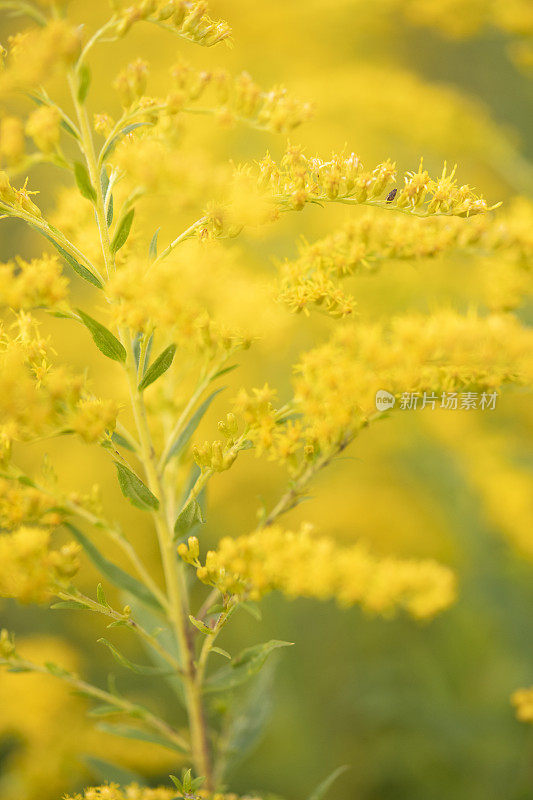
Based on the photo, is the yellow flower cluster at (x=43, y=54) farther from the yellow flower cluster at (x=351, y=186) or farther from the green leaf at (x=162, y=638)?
the green leaf at (x=162, y=638)

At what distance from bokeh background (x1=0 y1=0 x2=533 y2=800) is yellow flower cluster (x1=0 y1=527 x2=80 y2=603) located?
2.78ft

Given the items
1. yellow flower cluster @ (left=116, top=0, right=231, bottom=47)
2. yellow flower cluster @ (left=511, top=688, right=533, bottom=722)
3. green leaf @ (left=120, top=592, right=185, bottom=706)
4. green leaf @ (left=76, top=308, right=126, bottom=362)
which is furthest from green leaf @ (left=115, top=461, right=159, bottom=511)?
yellow flower cluster @ (left=511, top=688, right=533, bottom=722)

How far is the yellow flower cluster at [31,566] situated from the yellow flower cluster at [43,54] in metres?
0.78

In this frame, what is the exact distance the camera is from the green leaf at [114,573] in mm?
1311

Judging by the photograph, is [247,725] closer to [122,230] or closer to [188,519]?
[188,519]

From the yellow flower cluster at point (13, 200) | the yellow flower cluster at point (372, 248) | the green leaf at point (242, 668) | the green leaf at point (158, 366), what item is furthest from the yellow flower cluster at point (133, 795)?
the yellow flower cluster at point (13, 200)

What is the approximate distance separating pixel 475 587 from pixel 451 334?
2243 mm

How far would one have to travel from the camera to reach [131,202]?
4.02 ft

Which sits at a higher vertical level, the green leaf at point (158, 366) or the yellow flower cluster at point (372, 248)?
the yellow flower cluster at point (372, 248)

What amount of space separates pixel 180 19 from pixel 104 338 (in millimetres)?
601

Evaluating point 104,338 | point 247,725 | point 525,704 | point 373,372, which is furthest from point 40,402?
point 525,704

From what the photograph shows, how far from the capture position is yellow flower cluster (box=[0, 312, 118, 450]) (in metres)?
1.17

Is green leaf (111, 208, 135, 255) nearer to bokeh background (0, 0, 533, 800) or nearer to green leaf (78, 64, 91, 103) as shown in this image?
green leaf (78, 64, 91, 103)

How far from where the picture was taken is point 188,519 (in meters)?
1.33
